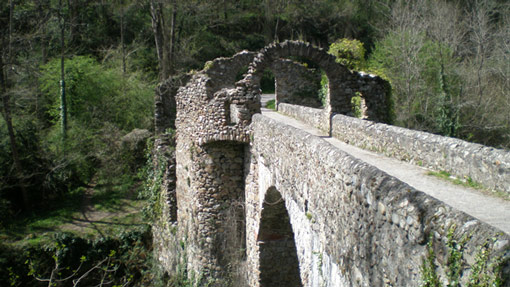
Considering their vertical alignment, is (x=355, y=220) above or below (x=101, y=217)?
above

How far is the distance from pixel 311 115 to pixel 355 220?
23.8 feet

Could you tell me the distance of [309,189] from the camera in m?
4.59

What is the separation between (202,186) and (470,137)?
13192 millimetres

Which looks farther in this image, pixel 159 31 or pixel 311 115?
pixel 159 31

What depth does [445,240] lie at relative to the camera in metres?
2.18

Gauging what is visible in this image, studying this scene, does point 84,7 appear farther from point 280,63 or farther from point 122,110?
point 280,63

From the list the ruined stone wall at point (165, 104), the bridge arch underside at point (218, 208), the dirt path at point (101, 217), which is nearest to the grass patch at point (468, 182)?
the bridge arch underside at point (218, 208)

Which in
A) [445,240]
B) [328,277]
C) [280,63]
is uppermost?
[280,63]

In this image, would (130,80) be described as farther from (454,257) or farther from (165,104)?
(454,257)

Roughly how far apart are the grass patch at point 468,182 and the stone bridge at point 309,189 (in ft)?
0.18

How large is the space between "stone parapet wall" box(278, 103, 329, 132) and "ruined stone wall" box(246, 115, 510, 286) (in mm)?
3159

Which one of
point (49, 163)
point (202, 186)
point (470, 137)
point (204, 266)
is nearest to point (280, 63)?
point (202, 186)

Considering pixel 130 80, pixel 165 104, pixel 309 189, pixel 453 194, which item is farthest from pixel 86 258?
pixel 453 194

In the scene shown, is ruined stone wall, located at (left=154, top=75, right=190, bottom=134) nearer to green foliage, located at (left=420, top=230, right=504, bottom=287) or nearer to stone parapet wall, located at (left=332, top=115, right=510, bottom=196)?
stone parapet wall, located at (left=332, top=115, right=510, bottom=196)
